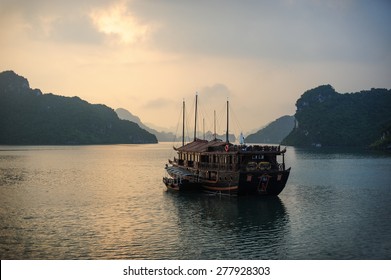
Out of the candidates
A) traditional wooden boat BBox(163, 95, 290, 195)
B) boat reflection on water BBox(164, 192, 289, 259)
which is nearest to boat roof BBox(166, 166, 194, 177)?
traditional wooden boat BBox(163, 95, 290, 195)

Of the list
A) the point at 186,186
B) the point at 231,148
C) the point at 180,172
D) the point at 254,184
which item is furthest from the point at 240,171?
the point at 180,172

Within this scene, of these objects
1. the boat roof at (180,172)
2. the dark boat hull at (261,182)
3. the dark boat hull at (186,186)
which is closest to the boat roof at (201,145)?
the boat roof at (180,172)

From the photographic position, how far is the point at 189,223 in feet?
107

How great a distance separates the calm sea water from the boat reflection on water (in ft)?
0.19

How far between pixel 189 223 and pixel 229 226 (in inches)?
123

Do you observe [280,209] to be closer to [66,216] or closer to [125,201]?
[125,201]

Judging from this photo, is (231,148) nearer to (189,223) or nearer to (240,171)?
(240,171)

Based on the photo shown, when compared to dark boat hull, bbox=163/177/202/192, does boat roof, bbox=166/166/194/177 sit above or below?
above

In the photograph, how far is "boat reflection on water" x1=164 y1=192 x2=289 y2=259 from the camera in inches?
977

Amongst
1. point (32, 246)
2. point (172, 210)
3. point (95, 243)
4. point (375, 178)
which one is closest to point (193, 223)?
point (172, 210)

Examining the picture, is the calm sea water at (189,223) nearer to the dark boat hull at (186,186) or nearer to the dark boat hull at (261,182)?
the dark boat hull at (261,182)

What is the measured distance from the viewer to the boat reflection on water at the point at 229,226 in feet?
81.5

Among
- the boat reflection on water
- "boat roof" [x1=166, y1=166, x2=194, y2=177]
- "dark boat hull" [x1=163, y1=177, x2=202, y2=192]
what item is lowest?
the boat reflection on water

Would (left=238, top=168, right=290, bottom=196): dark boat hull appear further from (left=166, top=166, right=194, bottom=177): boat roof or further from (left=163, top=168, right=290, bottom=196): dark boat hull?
(left=166, top=166, right=194, bottom=177): boat roof
